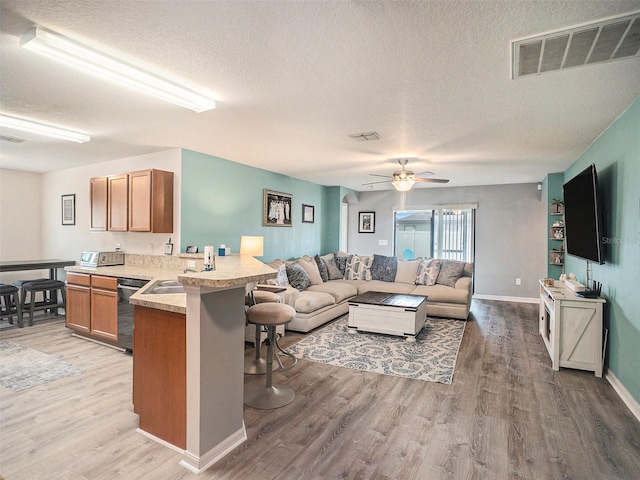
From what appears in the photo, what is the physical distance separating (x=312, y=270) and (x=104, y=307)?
3197mm

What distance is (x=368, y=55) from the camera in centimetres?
208

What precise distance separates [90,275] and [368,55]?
4083 millimetres

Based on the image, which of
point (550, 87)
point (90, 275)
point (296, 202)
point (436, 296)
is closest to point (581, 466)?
point (550, 87)

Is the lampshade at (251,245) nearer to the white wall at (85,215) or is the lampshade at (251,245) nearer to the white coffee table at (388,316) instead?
the white wall at (85,215)

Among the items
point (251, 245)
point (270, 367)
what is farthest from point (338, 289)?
point (270, 367)

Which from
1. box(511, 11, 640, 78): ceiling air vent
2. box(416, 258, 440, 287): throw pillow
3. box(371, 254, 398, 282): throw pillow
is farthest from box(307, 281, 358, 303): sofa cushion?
box(511, 11, 640, 78): ceiling air vent

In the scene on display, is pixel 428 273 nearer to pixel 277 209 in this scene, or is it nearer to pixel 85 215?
pixel 277 209

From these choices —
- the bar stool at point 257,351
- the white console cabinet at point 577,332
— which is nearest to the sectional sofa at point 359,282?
the bar stool at point 257,351

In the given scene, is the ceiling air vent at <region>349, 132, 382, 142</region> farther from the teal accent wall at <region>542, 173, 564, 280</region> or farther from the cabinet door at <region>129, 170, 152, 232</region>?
the teal accent wall at <region>542, 173, 564, 280</region>

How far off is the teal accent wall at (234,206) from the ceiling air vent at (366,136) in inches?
84.2

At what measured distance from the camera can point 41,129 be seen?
3559 mm

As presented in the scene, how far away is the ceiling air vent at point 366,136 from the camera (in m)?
3.71

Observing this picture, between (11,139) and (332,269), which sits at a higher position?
(11,139)

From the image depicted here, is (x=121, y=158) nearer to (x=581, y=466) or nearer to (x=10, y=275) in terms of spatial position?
(x=10, y=275)
